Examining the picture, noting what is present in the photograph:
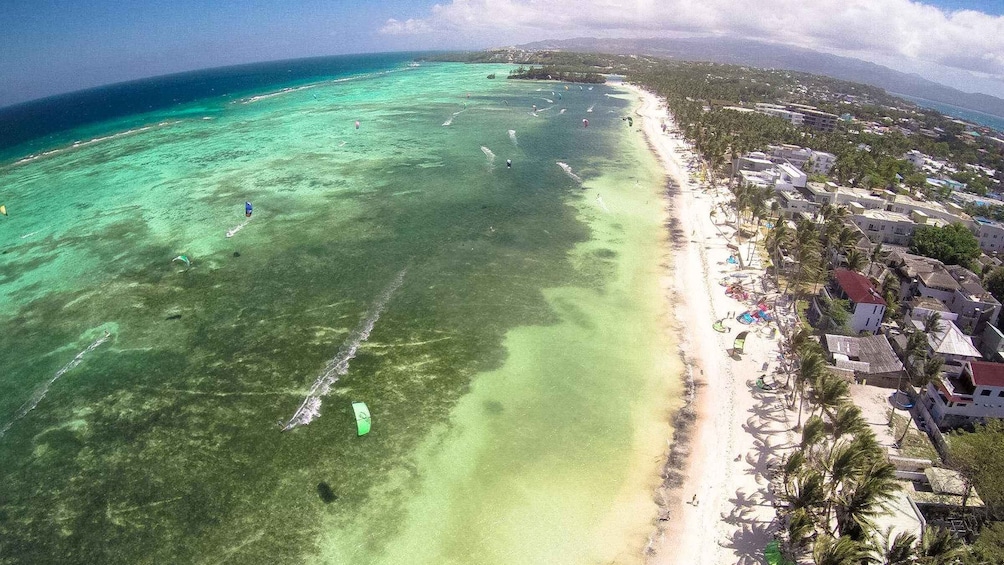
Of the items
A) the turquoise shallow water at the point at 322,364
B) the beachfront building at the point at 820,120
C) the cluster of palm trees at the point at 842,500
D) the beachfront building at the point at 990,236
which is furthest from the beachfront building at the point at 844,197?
the beachfront building at the point at 820,120

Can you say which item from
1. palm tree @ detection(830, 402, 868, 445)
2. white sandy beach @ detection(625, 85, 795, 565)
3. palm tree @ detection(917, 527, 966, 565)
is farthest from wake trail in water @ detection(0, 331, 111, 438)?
palm tree @ detection(830, 402, 868, 445)

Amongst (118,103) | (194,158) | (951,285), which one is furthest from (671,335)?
(118,103)

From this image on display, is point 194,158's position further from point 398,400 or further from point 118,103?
point 118,103

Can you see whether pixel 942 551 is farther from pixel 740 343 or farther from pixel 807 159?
pixel 807 159

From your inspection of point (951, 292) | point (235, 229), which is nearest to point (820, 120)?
point (951, 292)

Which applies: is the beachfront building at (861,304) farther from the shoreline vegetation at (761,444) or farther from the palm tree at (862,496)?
the palm tree at (862,496)

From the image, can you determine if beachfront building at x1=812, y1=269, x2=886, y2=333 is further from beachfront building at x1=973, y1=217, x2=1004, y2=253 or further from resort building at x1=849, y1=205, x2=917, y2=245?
beachfront building at x1=973, y1=217, x2=1004, y2=253
